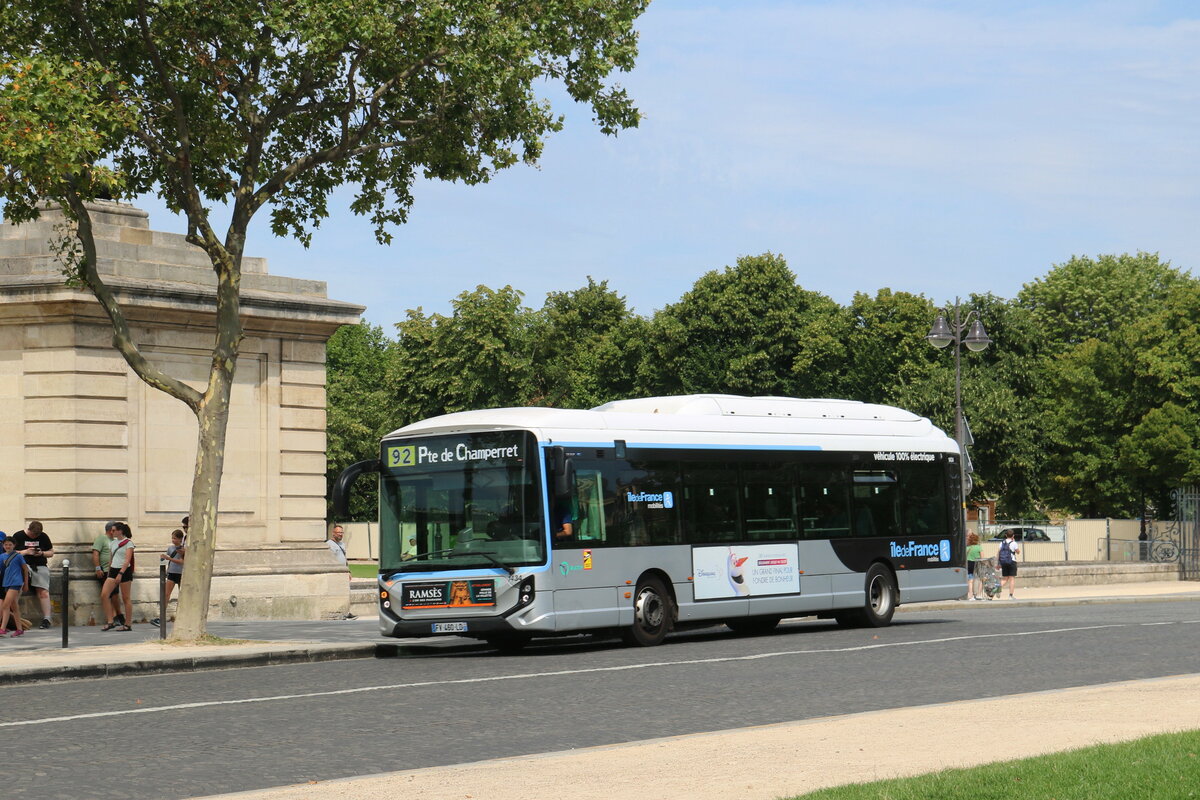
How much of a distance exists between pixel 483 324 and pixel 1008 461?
A: 2254 centimetres

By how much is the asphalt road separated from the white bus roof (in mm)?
2791

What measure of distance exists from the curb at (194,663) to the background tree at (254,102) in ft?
5.25

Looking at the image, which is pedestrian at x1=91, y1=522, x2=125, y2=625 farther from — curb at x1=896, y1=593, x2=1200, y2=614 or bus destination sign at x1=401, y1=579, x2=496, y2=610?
curb at x1=896, y1=593, x2=1200, y2=614

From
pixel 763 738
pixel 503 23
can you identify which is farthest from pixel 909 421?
pixel 763 738

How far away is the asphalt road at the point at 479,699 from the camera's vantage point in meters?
10.8

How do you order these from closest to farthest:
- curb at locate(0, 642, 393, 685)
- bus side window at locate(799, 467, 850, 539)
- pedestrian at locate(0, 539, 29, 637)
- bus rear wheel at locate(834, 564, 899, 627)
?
curb at locate(0, 642, 393, 685), pedestrian at locate(0, 539, 29, 637), bus side window at locate(799, 467, 850, 539), bus rear wheel at locate(834, 564, 899, 627)

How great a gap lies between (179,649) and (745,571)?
783cm

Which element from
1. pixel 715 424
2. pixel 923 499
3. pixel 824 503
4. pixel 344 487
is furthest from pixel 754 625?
pixel 344 487

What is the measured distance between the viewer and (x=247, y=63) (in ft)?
69.8

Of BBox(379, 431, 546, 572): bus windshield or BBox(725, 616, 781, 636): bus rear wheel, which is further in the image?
BBox(725, 616, 781, 636): bus rear wheel

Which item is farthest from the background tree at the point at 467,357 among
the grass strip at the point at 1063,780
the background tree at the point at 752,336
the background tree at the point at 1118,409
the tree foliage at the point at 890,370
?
the grass strip at the point at 1063,780

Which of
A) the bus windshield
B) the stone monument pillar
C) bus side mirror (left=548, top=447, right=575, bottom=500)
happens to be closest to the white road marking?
bus side mirror (left=548, top=447, right=575, bottom=500)

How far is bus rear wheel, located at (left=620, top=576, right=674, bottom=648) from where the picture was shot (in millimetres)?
21969

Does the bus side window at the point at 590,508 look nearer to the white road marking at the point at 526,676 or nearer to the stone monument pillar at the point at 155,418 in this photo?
the white road marking at the point at 526,676
